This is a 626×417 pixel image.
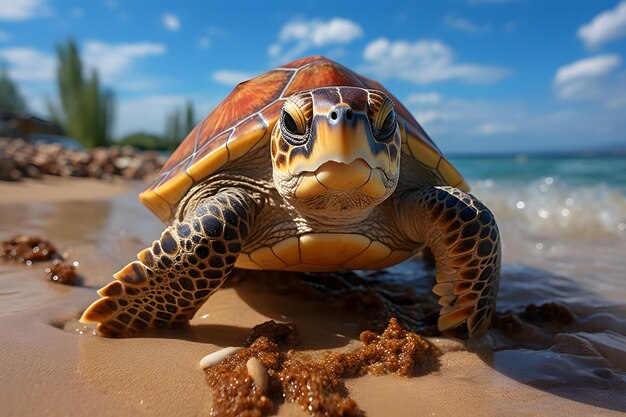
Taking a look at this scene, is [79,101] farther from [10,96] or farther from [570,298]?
[570,298]

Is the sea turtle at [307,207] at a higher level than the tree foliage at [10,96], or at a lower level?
lower

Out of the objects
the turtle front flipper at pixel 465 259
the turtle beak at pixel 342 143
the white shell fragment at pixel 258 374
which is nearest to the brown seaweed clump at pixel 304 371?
the white shell fragment at pixel 258 374

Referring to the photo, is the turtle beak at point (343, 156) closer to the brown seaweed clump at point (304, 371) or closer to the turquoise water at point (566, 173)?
the brown seaweed clump at point (304, 371)

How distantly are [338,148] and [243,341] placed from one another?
0.94m

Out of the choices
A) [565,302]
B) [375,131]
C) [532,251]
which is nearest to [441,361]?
[375,131]

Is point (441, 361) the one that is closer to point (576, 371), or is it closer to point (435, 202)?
point (576, 371)

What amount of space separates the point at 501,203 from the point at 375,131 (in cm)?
723

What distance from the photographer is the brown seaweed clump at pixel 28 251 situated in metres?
2.83

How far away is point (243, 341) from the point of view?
180cm

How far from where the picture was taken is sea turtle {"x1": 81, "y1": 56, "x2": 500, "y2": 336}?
1644 mm

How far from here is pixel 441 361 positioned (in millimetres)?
1733

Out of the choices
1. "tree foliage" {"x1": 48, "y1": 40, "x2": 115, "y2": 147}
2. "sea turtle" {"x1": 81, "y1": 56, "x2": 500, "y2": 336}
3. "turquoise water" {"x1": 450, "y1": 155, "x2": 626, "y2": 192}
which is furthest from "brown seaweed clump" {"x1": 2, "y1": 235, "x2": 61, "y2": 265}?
"tree foliage" {"x1": 48, "y1": 40, "x2": 115, "y2": 147}

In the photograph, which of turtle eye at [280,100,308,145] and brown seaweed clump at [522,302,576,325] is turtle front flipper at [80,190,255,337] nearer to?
turtle eye at [280,100,308,145]

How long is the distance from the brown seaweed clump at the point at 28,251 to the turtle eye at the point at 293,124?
86.2 inches
